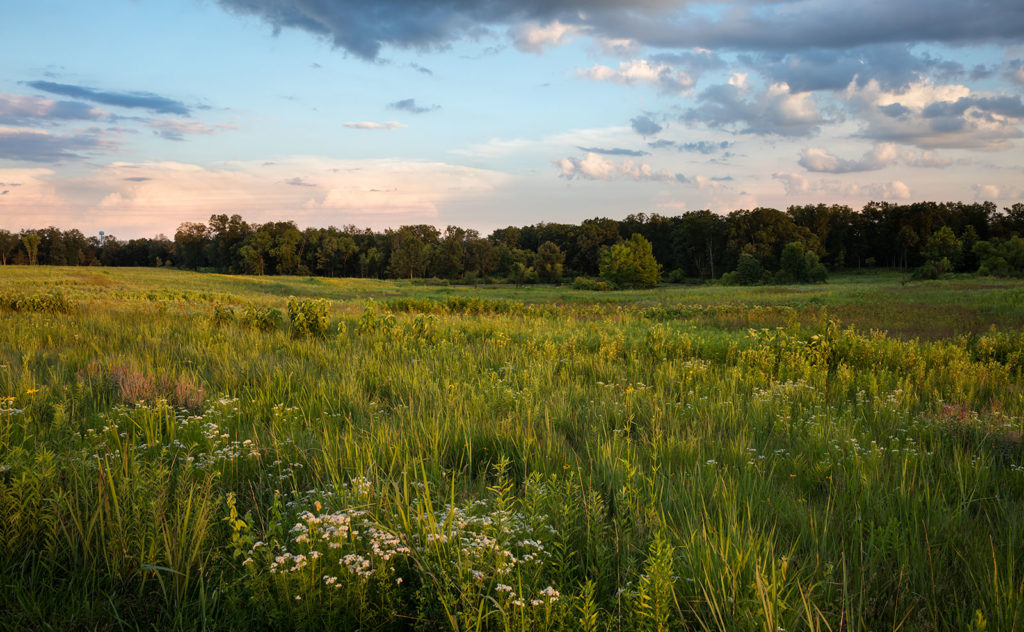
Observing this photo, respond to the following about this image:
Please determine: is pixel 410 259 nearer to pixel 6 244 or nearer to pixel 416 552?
pixel 6 244

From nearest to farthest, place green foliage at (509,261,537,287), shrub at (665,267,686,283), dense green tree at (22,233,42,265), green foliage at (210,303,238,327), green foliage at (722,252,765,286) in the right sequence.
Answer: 1. green foliage at (210,303,238,327)
2. green foliage at (722,252,765,286)
3. green foliage at (509,261,537,287)
4. shrub at (665,267,686,283)
5. dense green tree at (22,233,42,265)

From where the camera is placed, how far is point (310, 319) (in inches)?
436

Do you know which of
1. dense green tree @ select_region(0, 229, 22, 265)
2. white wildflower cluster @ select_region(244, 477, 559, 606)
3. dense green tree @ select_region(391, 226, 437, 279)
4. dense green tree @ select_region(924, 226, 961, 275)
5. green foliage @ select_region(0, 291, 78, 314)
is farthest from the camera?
dense green tree @ select_region(391, 226, 437, 279)

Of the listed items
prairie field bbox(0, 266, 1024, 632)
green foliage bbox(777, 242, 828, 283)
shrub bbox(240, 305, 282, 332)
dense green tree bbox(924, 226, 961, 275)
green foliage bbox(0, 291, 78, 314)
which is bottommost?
prairie field bbox(0, 266, 1024, 632)

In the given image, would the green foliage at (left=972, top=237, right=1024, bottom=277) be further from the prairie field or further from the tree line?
the prairie field

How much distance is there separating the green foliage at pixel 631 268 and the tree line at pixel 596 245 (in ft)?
3.43

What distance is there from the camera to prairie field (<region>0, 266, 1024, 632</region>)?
7.40ft

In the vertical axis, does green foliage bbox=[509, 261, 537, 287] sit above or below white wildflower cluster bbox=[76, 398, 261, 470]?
above

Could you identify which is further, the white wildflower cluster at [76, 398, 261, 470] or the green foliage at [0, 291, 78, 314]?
the green foliage at [0, 291, 78, 314]

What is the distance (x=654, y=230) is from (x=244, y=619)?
131m

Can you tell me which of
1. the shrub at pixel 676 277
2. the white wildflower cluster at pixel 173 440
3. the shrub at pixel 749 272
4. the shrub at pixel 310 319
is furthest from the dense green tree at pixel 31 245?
the white wildflower cluster at pixel 173 440

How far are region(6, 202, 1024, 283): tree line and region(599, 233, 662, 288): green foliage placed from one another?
1045mm

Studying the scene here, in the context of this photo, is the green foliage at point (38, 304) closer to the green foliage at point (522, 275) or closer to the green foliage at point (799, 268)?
the green foliage at point (522, 275)

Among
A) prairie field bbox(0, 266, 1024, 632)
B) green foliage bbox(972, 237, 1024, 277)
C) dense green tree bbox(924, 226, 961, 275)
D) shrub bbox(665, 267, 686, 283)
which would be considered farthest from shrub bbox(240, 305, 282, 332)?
dense green tree bbox(924, 226, 961, 275)
